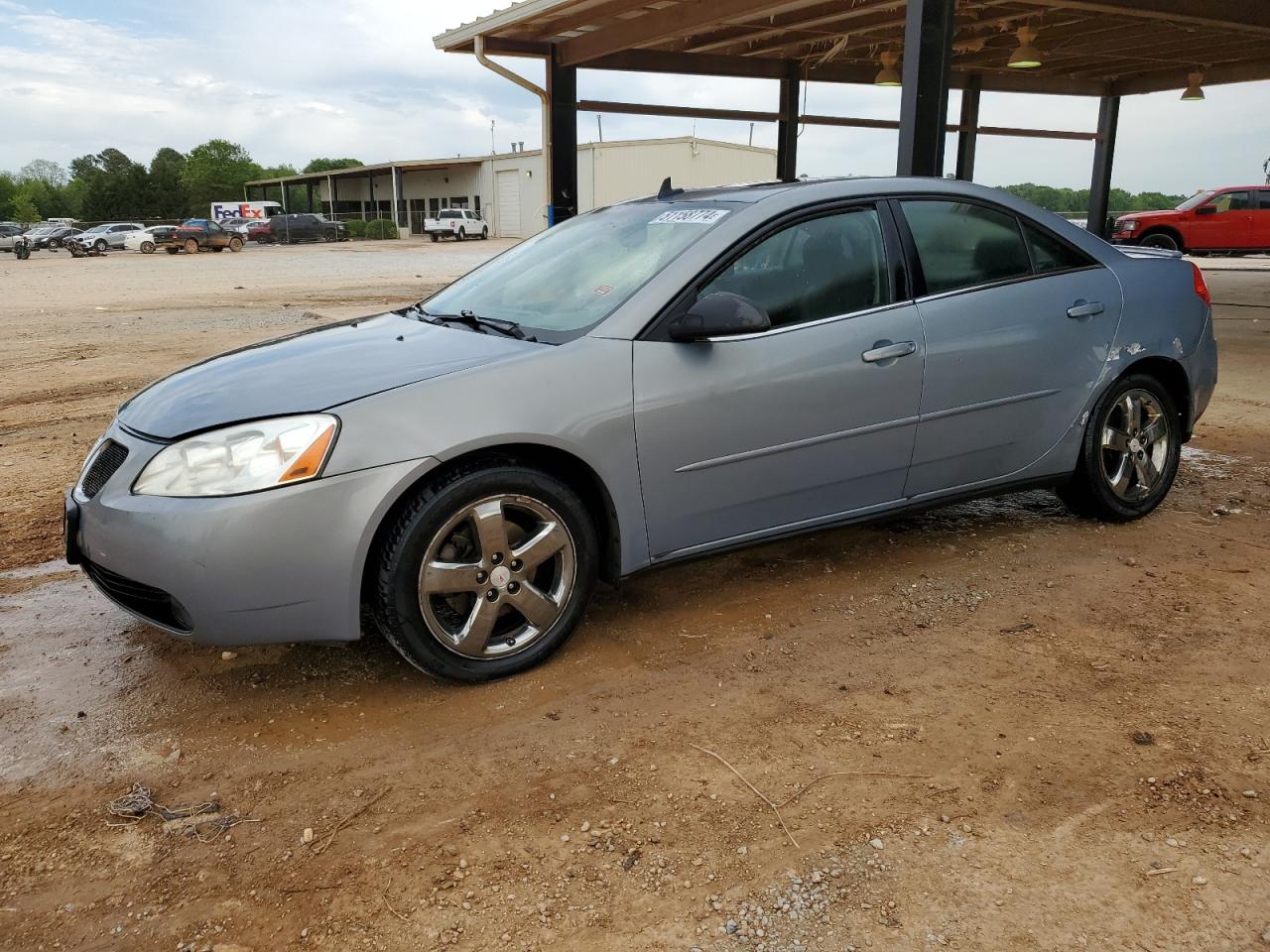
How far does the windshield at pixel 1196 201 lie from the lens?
2325cm

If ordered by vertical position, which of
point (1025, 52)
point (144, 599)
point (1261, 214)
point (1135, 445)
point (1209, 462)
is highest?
point (1025, 52)

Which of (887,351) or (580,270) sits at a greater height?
(580,270)

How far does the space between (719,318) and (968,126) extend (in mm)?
17063

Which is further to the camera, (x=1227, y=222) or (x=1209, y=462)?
(x=1227, y=222)

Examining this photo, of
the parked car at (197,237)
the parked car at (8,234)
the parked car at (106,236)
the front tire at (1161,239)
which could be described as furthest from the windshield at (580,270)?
the parked car at (8,234)

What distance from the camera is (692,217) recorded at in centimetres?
373

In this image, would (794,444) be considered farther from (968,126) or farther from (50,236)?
(50,236)

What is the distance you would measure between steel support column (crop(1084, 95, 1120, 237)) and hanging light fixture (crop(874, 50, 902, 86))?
21.4ft

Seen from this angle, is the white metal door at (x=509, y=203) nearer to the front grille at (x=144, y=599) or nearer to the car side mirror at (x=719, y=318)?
the car side mirror at (x=719, y=318)

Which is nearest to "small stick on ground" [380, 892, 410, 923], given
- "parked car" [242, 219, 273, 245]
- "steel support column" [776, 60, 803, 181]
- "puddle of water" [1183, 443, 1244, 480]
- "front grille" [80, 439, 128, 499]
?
"front grille" [80, 439, 128, 499]

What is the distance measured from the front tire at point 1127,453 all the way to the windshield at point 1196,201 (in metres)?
22.1

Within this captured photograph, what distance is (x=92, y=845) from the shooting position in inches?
95.0

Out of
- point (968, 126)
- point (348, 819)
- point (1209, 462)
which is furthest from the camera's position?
point (968, 126)

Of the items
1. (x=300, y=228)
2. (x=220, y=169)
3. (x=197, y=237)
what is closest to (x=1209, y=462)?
(x=197, y=237)
